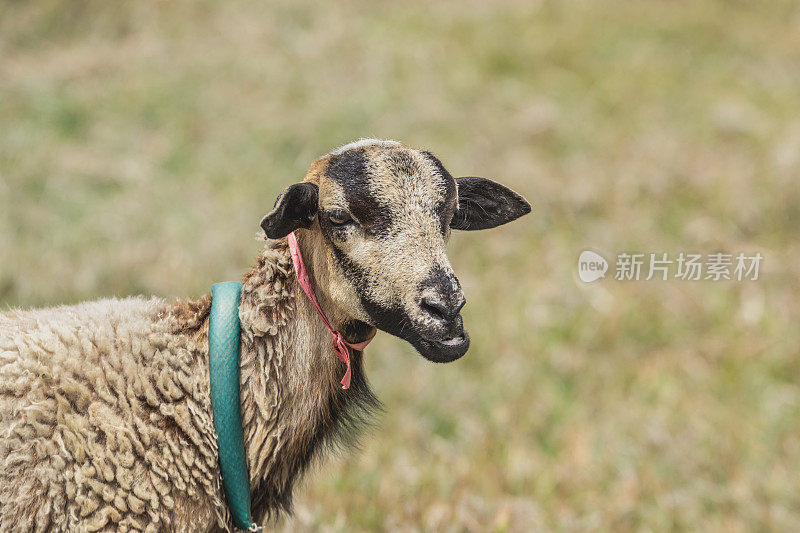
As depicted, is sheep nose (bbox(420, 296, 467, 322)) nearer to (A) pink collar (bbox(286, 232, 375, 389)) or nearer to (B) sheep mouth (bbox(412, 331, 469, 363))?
(B) sheep mouth (bbox(412, 331, 469, 363))

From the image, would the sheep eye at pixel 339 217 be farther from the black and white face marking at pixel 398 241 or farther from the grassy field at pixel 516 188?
the grassy field at pixel 516 188

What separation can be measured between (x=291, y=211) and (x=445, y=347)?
2.22ft

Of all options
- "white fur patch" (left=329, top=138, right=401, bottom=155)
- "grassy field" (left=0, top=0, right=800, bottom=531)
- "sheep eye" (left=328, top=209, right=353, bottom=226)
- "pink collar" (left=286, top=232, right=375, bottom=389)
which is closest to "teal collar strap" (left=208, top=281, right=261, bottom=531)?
"pink collar" (left=286, top=232, right=375, bottom=389)

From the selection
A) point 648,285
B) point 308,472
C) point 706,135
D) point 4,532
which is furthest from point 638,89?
point 4,532

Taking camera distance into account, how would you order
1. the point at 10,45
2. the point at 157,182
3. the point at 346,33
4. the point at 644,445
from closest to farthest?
the point at 644,445
the point at 157,182
the point at 10,45
the point at 346,33

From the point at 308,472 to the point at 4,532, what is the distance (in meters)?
1.13

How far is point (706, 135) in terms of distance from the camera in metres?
11.7

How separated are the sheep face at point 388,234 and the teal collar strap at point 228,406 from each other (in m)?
0.42

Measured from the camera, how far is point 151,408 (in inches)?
112

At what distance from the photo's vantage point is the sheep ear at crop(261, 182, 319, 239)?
2410 mm

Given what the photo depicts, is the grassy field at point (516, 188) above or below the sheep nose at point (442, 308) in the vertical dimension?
below

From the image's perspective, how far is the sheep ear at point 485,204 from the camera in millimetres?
2885

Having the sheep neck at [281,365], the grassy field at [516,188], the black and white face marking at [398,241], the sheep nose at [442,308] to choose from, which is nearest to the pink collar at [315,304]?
the sheep neck at [281,365]

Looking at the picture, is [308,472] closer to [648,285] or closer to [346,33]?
[648,285]
